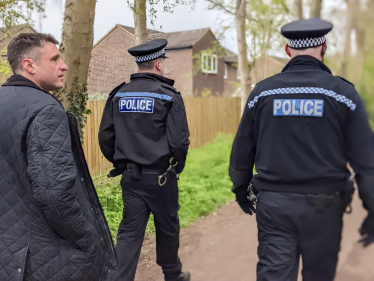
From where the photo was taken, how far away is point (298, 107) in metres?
2.07

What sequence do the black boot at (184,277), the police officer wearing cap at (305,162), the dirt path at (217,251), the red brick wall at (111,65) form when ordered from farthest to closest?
the red brick wall at (111,65), the dirt path at (217,251), the black boot at (184,277), the police officer wearing cap at (305,162)

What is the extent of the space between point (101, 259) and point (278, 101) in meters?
1.40

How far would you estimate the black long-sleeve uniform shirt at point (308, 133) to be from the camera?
1980 mm

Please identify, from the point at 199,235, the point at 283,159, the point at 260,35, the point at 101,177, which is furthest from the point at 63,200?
the point at 260,35

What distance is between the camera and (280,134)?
2141 millimetres

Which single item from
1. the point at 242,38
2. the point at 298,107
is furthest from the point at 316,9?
the point at 242,38

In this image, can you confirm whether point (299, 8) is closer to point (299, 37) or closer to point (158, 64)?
point (299, 37)

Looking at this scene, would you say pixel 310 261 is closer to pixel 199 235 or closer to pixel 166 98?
pixel 166 98

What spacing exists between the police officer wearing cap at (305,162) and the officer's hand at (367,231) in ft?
0.99

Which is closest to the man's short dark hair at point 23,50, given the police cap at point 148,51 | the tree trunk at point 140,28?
the police cap at point 148,51

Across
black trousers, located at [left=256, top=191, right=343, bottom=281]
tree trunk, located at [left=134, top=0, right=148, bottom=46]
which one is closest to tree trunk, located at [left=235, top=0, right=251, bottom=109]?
tree trunk, located at [left=134, top=0, right=148, bottom=46]

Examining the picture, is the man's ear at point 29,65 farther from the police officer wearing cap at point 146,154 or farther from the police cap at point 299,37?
the police cap at point 299,37

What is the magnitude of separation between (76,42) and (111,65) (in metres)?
0.99

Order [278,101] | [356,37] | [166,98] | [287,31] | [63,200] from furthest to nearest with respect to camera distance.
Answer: [166,98]
[278,101]
[287,31]
[63,200]
[356,37]
